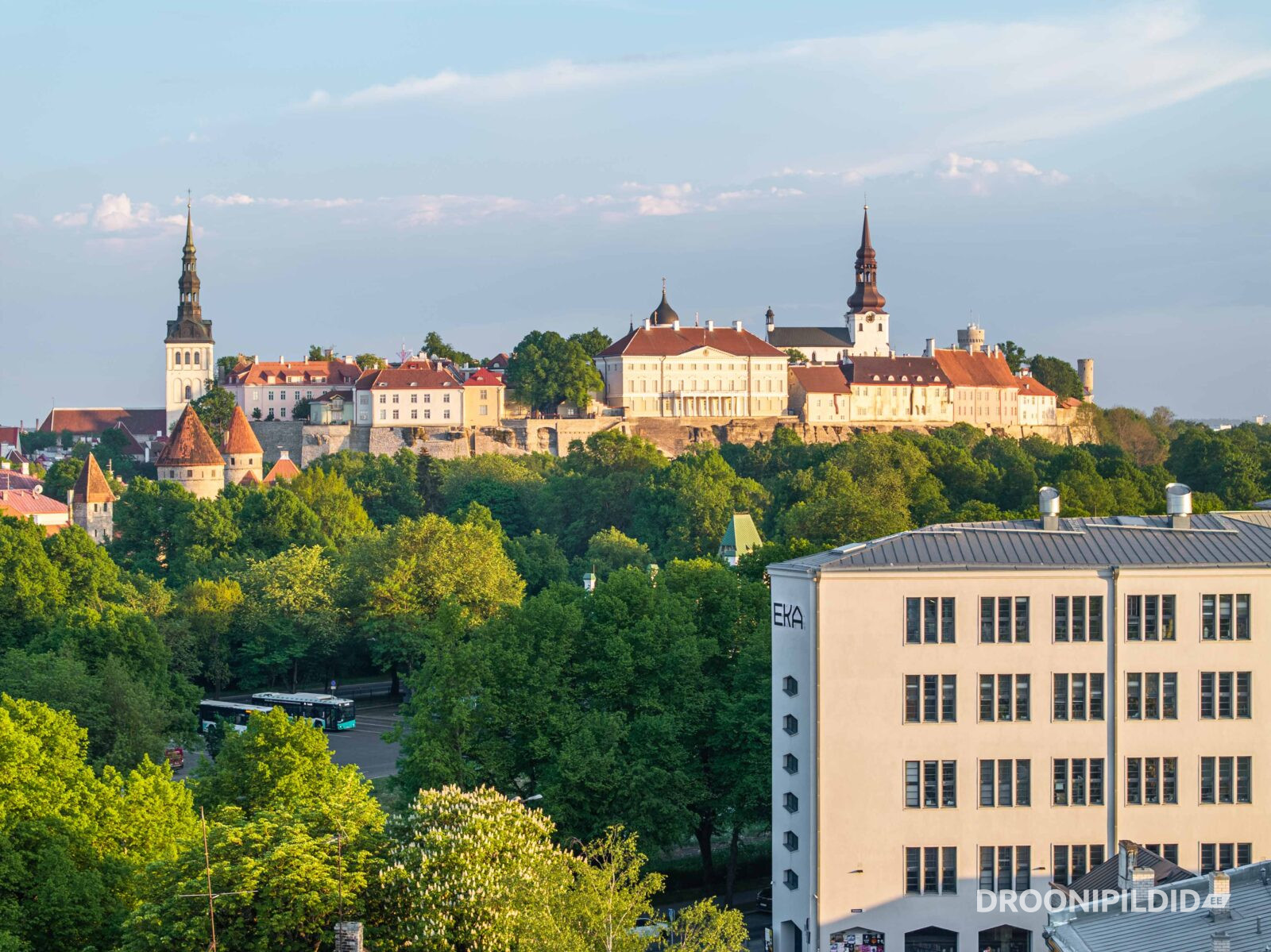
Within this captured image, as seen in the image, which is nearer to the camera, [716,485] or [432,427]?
[716,485]

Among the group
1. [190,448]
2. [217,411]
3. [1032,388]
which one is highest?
[1032,388]

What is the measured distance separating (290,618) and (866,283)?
4648 inches

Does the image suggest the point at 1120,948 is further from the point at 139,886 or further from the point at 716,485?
the point at 716,485

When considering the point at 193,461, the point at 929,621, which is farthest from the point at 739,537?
the point at 193,461

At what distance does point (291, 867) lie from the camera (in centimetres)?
3162

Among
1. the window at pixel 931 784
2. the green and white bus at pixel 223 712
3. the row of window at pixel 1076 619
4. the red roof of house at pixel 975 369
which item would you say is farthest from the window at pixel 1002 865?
the red roof of house at pixel 975 369

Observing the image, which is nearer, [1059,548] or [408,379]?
[1059,548]

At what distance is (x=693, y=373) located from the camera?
161 metres

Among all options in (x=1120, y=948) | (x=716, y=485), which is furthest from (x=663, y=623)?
(x=716, y=485)

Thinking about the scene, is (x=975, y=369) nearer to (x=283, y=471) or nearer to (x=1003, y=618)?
(x=283, y=471)

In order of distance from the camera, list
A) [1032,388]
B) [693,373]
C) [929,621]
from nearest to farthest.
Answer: [929,621]
[693,373]
[1032,388]

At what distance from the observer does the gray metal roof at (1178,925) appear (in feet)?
80.9

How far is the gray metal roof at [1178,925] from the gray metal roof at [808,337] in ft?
520

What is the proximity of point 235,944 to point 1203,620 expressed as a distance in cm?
2131
